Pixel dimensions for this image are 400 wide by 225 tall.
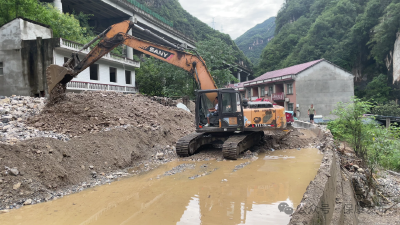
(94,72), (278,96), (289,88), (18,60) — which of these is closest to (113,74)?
(94,72)

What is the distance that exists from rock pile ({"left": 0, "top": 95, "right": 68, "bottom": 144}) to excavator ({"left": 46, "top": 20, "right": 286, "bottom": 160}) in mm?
1215

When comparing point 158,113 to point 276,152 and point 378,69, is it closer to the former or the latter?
point 276,152

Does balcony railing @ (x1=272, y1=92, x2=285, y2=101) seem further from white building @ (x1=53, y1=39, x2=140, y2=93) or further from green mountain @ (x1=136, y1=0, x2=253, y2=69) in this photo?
green mountain @ (x1=136, y1=0, x2=253, y2=69)

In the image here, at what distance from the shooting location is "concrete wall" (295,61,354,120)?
106 feet

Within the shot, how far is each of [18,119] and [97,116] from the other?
Result: 8.38 feet

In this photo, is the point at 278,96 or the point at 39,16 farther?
the point at 278,96

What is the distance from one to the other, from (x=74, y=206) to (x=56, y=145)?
98.3 inches

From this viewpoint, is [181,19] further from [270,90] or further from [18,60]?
[18,60]

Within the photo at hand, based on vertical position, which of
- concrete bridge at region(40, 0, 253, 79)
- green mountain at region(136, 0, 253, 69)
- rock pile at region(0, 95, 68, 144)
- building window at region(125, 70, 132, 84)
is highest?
green mountain at region(136, 0, 253, 69)

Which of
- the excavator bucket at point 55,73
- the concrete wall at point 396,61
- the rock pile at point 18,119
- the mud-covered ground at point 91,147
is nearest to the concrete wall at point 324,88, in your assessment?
the concrete wall at point 396,61

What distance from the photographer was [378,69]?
135 feet

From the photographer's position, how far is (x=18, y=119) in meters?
9.53

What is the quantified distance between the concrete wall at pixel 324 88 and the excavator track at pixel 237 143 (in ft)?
79.4

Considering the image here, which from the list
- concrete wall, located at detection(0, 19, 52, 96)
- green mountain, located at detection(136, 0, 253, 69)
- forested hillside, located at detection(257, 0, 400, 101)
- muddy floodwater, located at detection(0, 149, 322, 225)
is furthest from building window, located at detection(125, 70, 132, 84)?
forested hillside, located at detection(257, 0, 400, 101)
